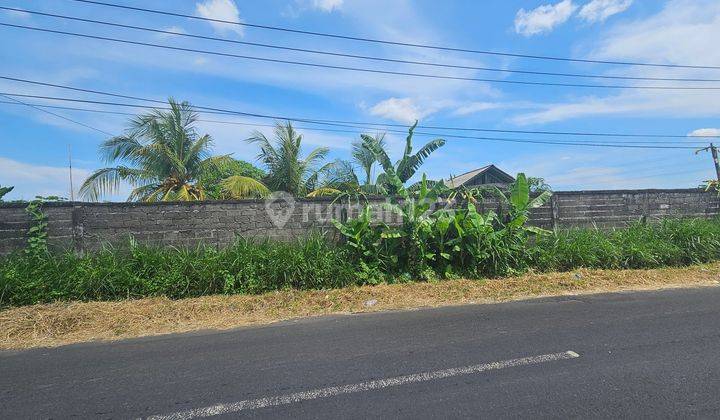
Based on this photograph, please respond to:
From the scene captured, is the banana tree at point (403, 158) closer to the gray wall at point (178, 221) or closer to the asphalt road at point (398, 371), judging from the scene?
the gray wall at point (178, 221)

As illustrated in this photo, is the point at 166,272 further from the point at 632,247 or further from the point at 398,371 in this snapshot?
the point at 632,247

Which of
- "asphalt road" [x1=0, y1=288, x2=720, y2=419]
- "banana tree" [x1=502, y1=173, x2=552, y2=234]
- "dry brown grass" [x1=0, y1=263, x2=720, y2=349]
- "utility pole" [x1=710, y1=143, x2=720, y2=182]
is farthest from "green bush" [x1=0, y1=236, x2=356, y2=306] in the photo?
"utility pole" [x1=710, y1=143, x2=720, y2=182]

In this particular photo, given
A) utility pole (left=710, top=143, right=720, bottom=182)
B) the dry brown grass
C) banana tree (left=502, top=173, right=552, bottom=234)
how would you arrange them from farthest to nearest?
utility pole (left=710, top=143, right=720, bottom=182) < banana tree (left=502, top=173, right=552, bottom=234) < the dry brown grass

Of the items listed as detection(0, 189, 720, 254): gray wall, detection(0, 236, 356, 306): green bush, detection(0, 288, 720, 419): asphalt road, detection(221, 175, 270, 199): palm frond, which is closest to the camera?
detection(0, 288, 720, 419): asphalt road

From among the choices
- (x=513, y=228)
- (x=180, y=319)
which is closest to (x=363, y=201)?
(x=513, y=228)

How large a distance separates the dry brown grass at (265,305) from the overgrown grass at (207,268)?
27 centimetres

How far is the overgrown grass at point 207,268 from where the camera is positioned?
6492 millimetres

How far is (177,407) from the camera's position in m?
3.20

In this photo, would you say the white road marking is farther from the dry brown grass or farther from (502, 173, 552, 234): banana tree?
(502, 173, 552, 234): banana tree

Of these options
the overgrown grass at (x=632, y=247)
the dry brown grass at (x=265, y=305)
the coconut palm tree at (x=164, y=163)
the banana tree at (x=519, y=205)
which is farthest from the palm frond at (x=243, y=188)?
the overgrown grass at (x=632, y=247)

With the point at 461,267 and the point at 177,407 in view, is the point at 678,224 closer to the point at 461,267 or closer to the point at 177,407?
the point at 461,267

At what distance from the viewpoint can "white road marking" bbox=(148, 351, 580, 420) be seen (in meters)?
3.10

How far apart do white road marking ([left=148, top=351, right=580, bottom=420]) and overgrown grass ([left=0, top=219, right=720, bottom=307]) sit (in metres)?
3.77

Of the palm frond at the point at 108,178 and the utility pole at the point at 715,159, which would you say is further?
the utility pole at the point at 715,159
